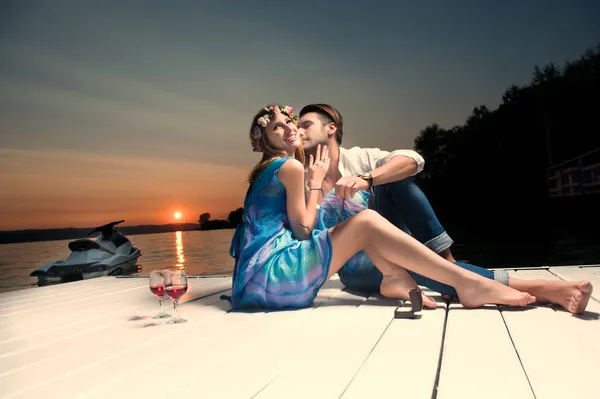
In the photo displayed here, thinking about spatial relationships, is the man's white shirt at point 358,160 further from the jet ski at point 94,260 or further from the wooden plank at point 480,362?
the jet ski at point 94,260

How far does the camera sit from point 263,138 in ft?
8.79

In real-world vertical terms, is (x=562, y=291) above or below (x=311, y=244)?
below

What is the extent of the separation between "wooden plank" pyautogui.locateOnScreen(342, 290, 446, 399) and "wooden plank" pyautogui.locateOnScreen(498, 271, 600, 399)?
0.24m

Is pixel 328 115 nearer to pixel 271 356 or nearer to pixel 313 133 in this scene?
pixel 313 133

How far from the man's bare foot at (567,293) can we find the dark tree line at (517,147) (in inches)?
732

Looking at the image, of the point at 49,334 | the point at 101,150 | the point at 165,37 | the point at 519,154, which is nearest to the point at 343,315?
the point at 49,334

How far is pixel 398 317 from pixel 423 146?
1097 inches

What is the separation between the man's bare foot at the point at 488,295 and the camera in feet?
7.25

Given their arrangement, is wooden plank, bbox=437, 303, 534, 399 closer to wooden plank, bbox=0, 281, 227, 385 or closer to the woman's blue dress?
the woman's blue dress

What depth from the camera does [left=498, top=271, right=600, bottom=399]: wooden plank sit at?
125 centimetres

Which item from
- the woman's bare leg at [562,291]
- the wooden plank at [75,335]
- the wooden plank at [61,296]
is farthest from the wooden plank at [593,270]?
the wooden plank at [61,296]

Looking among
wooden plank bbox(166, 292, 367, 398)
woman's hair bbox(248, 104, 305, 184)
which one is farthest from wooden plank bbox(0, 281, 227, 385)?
woman's hair bbox(248, 104, 305, 184)

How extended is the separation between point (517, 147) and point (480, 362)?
25.2 m

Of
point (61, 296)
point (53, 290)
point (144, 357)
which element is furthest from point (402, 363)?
point (53, 290)
